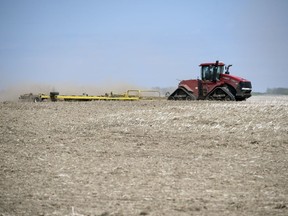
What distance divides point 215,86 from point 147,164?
17.7 m

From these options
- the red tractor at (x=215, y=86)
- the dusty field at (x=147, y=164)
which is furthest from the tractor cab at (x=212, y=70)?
the dusty field at (x=147, y=164)

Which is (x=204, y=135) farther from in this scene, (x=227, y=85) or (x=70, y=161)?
(x=227, y=85)

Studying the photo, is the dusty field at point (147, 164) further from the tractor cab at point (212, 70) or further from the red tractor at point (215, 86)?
the tractor cab at point (212, 70)

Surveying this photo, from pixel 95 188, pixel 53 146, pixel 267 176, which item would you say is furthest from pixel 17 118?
pixel 267 176

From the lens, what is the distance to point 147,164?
8.52 metres

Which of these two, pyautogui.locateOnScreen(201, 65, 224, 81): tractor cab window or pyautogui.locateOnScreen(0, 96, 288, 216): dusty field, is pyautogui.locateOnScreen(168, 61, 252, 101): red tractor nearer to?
pyautogui.locateOnScreen(201, 65, 224, 81): tractor cab window

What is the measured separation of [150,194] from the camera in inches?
246

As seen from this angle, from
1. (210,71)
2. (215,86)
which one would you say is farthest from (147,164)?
(210,71)

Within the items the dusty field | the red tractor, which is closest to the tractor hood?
the red tractor

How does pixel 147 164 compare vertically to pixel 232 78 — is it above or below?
below

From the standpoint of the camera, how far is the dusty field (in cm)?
577

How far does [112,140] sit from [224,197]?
239 inches

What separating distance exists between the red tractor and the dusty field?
8763 millimetres

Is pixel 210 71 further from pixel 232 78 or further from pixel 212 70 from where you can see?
pixel 232 78
